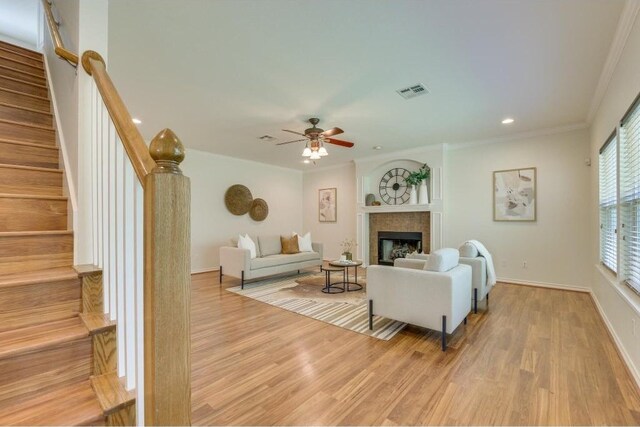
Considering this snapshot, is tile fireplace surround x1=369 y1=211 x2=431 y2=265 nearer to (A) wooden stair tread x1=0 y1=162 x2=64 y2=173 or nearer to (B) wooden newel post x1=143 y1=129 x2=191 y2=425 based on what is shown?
(A) wooden stair tread x1=0 y1=162 x2=64 y2=173

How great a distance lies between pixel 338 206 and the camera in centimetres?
759

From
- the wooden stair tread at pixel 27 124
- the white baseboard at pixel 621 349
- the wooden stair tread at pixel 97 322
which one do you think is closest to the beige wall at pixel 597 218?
the white baseboard at pixel 621 349

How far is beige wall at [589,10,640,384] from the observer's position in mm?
2137

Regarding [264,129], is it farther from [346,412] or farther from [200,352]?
[346,412]

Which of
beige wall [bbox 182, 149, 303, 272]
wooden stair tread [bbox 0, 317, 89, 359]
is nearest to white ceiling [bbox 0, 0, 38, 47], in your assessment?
beige wall [bbox 182, 149, 303, 272]

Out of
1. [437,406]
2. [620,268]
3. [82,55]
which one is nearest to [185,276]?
[82,55]

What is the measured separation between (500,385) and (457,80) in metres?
2.74

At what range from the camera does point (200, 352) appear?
2521 millimetres

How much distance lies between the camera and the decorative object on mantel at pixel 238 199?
655 cm

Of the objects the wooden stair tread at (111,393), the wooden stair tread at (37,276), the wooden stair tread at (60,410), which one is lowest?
the wooden stair tread at (60,410)

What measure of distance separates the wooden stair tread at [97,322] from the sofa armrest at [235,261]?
3495 mm

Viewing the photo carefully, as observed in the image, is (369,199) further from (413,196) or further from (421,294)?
(421,294)

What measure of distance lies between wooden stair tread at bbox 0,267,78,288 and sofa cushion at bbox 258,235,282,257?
4.23m

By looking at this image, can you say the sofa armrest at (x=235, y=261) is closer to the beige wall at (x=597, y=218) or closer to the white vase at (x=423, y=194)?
the white vase at (x=423, y=194)
